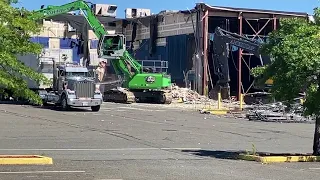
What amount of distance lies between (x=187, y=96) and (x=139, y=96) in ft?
17.8

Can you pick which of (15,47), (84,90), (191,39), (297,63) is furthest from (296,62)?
(191,39)

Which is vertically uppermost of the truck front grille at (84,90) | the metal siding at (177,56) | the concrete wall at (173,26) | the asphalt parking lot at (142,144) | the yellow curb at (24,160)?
the concrete wall at (173,26)

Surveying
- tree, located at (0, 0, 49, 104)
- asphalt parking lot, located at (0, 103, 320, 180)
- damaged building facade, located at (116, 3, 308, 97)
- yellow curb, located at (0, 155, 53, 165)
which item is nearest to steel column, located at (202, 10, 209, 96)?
damaged building facade, located at (116, 3, 308, 97)

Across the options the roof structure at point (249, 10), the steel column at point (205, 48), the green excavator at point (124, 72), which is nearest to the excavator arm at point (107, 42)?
the green excavator at point (124, 72)

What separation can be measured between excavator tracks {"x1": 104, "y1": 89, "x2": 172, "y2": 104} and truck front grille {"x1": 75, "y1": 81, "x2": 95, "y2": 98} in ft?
32.2

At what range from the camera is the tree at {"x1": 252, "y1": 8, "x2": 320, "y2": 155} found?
16.5 meters

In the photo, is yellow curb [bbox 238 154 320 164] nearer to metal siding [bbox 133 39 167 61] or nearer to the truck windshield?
the truck windshield

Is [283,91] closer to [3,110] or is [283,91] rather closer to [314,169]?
[314,169]

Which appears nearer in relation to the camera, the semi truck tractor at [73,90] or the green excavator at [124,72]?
the semi truck tractor at [73,90]

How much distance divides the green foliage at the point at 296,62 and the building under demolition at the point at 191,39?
38.0 meters

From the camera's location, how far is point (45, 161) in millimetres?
14805

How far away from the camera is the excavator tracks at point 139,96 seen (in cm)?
4875

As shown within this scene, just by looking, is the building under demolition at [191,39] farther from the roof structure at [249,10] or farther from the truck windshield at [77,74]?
the truck windshield at [77,74]

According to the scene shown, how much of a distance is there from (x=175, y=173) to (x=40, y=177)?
3022mm
